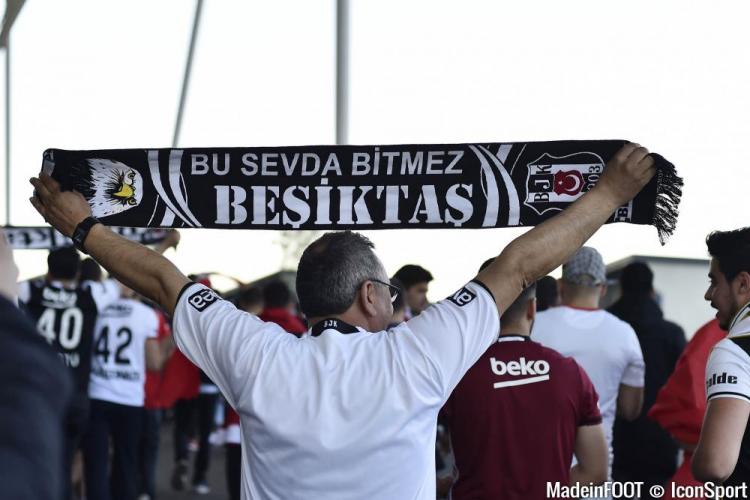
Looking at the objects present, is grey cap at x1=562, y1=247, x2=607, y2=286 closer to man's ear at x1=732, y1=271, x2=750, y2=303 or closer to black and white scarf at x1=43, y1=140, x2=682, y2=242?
man's ear at x1=732, y1=271, x2=750, y2=303

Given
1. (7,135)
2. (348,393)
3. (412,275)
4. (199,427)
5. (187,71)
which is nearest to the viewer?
(348,393)

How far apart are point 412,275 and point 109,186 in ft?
11.8

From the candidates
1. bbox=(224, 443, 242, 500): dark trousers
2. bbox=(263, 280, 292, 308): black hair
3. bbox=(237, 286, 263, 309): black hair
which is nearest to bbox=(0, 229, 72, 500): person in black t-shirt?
bbox=(224, 443, 242, 500): dark trousers

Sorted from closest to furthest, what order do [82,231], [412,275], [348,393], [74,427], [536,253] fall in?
[348,393], [536,253], [82,231], [74,427], [412,275]

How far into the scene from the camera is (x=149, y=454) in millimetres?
8594

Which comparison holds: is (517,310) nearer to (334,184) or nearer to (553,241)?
(334,184)

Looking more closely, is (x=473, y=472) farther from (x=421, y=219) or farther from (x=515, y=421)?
(x=421, y=219)

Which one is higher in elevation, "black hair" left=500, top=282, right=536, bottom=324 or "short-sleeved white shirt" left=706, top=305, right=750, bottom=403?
"black hair" left=500, top=282, right=536, bottom=324

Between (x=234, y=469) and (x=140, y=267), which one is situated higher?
(x=140, y=267)

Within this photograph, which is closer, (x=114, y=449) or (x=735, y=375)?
(x=735, y=375)

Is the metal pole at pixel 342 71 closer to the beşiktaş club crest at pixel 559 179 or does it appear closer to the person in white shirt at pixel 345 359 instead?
the beşiktaş club crest at pixel 559 179

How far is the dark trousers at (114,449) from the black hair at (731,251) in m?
4.95

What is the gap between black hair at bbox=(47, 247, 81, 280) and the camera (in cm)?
707

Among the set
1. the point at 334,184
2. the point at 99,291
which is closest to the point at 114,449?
the point at 99,291
